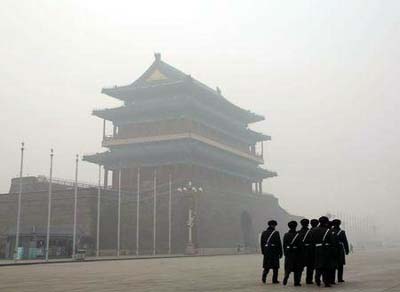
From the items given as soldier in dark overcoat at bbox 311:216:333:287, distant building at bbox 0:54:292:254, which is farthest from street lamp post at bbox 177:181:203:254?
soldier in dark overcoat at bbox 311:216:333:287

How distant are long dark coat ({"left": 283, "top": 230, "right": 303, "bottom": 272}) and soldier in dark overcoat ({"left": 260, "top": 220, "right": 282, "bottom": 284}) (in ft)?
0.80

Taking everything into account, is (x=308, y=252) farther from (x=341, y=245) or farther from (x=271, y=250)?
(x=341, y=245)

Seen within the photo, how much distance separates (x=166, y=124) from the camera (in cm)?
6519

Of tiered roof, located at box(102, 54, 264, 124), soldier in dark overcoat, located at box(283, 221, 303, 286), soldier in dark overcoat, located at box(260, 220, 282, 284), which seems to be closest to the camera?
soldier in dark overcoat, located at box(283, 221, 303, 286)

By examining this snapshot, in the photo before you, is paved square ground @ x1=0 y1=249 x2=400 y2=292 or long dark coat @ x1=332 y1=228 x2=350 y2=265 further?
long dark coat @ x1=332 y1=228 x2=350 y2=265

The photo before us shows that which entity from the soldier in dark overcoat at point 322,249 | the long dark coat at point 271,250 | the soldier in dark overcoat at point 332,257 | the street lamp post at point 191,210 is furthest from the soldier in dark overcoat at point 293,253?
the street lamp post at point 191,210

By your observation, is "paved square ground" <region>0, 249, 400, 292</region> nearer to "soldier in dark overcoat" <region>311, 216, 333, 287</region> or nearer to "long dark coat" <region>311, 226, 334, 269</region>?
"soldier in dark overcoat" <region>311, 216, 333, 287</region>

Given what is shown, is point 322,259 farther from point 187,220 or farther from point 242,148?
point 242,148

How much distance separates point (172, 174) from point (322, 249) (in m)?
50.4

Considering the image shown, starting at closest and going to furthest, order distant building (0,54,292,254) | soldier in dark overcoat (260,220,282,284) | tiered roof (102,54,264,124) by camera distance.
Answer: soldier in dark overcoat (260,220,282,284)
distant building (0,54,292,254)
tiered roof (102,54,264,124)

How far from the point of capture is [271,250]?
13914mm

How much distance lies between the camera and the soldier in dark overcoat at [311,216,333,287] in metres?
12.9

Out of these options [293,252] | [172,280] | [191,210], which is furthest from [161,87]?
[293,252]

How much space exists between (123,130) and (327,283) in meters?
56.4
